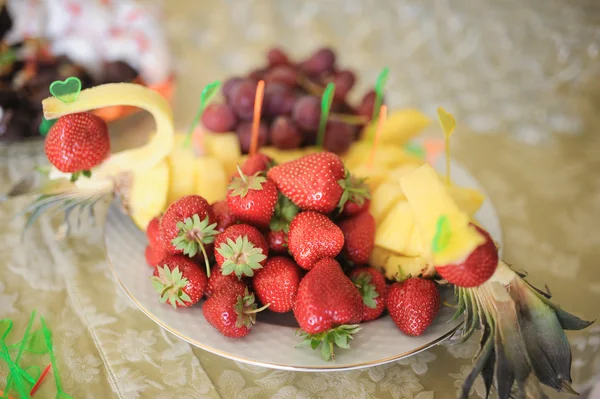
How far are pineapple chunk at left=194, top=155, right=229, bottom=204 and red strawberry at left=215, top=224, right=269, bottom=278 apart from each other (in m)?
0.16

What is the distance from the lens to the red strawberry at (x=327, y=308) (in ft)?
1.89

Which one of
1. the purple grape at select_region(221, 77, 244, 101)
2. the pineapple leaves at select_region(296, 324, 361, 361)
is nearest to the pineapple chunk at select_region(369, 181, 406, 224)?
the pineapple leaves at select_region(296, 324, 361, 361)

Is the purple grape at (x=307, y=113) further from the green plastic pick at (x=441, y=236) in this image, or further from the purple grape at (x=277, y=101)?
the green plastic pick at (x=441, y=236)

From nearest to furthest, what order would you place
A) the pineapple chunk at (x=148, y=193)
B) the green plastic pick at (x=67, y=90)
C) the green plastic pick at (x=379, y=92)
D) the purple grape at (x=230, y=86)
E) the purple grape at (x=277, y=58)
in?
the green plastic pick at (x=67, y=90) < the pineapple chunk at (x=148, y=193) < the green plastic pick at (x=379, y=92) < the purple grape at (x=230, y=86) < the purple grape at (x=277, y=58)

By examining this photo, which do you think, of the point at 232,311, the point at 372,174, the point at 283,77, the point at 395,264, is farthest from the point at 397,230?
the point at 283,77

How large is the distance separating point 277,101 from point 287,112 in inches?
1.2

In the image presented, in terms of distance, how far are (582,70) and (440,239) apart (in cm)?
106

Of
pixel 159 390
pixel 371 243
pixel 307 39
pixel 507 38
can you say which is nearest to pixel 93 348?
pixel 159 390

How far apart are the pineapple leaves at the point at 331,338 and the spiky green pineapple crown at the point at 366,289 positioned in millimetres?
57

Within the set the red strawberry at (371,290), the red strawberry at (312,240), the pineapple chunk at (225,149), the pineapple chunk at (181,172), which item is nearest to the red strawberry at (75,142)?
the pineapple chunk at (181,172)

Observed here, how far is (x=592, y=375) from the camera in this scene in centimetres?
74

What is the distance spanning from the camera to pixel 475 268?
0.56 metres

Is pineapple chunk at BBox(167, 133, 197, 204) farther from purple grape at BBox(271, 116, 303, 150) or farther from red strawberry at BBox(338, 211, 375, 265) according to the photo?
red strawberry at BBox(338, 211, 375, 265)

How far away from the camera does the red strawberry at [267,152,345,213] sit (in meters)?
0.67
